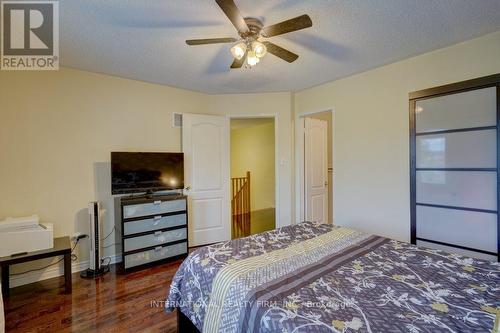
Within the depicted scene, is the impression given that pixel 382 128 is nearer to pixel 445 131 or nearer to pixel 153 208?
pixel 445 131

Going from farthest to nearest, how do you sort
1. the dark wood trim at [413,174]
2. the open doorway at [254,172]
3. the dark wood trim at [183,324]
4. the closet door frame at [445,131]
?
the open doorway at [254,172]
the dark wood trim at [413,174]
the closet door frame at [445,131]
the dark wood trim at [183,324]

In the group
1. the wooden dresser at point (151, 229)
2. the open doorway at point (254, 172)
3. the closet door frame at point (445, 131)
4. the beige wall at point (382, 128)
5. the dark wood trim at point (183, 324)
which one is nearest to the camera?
the dark wood trim at point (183, 324)

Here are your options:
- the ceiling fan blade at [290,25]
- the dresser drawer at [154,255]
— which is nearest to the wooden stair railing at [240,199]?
the dresser drawer at [154,255]

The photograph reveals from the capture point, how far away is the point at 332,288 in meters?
1.25

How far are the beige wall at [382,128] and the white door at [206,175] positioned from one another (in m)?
1.70

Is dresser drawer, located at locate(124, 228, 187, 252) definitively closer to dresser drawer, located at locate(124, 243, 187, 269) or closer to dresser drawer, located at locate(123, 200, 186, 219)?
dresser drawer, located at locate(124, 243, 187, 269)

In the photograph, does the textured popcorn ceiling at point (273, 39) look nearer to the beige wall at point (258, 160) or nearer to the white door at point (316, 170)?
the white door at point (316, 170)

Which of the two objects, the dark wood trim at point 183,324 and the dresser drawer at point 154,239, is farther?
the dresser drawer at point 154,239

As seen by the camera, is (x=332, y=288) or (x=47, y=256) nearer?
(x=332, y=288)

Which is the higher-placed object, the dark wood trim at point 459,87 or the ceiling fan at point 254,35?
the ceiling fan at point 254,35

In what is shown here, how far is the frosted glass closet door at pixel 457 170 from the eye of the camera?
2.20 meters

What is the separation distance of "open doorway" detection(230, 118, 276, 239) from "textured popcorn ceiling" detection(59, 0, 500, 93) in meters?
2.98

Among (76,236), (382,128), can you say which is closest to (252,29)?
(382,128)

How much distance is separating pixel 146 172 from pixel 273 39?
2.21 meters
